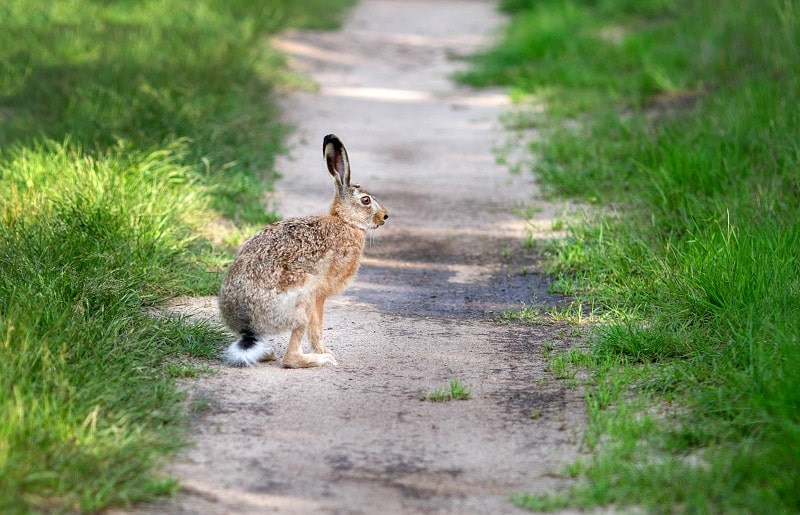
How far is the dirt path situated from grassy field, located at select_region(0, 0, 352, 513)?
28cm

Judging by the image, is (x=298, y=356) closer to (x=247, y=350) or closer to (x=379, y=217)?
(x=247, y=350)

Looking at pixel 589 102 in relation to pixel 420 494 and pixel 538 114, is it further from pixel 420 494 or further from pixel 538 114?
pixel 420 494

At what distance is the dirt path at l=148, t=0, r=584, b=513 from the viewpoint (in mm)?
4273

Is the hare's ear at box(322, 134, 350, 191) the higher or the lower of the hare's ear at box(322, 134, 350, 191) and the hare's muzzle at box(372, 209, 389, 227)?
the higher

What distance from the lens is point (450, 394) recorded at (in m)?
5.20

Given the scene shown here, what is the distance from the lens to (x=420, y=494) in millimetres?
4215

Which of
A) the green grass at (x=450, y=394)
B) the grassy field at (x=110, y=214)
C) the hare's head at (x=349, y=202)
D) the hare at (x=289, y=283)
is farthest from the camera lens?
the hare's head at (x=349, y=202)

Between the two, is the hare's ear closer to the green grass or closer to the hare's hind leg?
the hare's hind leg

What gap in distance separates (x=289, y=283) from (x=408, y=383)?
2.49ft

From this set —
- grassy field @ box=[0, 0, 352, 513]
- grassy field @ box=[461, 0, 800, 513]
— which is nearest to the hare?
grassy field @ box=[0, 0, 352, 513]

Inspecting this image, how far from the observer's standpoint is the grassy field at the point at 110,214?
426cm

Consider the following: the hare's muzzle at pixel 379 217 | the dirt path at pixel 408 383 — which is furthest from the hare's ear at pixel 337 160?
the dirt path at pixel 408 383

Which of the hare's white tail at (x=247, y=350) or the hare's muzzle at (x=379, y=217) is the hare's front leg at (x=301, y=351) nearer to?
the hare's white tail at (x=247, y=350)

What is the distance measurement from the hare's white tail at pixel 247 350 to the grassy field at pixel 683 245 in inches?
61.5
